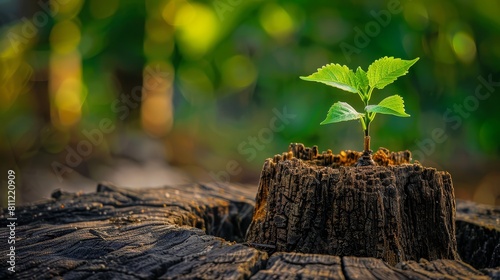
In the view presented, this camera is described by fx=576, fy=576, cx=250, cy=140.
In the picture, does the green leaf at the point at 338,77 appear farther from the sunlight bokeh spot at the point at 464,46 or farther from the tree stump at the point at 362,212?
the sunlight bokeh spot at the point at 464,46

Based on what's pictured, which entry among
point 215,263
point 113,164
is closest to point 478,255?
point 215,263

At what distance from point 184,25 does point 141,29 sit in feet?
1.87

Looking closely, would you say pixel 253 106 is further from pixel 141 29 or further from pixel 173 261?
pixel 173 261

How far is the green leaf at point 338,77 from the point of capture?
2.05 m

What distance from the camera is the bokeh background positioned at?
178 inches

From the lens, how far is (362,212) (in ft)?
6.15

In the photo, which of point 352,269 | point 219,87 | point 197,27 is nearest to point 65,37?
point 197,27

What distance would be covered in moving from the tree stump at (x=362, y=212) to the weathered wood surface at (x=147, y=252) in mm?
194

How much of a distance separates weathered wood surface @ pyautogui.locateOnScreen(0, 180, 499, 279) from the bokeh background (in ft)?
7.88

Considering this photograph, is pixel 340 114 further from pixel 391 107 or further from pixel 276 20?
pixel 276 20

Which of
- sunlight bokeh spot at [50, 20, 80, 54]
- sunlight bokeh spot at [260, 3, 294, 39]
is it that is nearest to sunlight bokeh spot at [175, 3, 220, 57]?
sunlight bokeh spot at [260, 3, 294, 39]

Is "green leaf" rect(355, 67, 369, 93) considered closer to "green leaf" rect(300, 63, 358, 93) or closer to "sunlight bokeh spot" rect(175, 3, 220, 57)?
"green leaf" rect(300, 63, 358, 93)

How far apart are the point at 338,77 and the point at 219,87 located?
289 centimetres

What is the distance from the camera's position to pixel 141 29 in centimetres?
506
